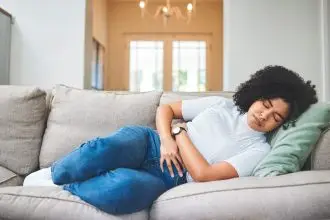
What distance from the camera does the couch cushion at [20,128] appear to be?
171 centimetres

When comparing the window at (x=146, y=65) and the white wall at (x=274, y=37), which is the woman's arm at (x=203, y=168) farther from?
the window at (x=146, y=65)

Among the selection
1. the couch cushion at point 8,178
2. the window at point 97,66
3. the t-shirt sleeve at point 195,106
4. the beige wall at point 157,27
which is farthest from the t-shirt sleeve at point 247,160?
the beige wall at point 157,27

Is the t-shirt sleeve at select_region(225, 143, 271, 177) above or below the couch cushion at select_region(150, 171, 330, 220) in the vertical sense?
above

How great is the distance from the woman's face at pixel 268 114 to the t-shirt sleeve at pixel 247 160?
0.35 ft

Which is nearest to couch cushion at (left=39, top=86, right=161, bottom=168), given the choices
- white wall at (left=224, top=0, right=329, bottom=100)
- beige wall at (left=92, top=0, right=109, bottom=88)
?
white wall at (left=224, top=0, right=329, bottom=100)

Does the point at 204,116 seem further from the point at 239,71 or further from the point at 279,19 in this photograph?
the point at 279,19

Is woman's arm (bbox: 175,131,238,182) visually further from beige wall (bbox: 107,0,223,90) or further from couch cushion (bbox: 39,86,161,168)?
beige wall (bbox: 107,0,223,90)

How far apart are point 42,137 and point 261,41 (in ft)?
8.82

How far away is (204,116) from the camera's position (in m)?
1.50

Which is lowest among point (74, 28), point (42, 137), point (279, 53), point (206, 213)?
point (206, 213)

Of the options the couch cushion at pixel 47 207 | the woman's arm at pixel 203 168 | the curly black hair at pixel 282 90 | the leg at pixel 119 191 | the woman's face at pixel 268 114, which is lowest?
the couch cushion at pixel 47 207

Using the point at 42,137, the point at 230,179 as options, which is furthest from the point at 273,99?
the point at 42,137

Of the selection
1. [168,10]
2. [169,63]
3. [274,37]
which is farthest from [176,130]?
[169,63]

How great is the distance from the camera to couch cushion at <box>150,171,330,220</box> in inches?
41.4
